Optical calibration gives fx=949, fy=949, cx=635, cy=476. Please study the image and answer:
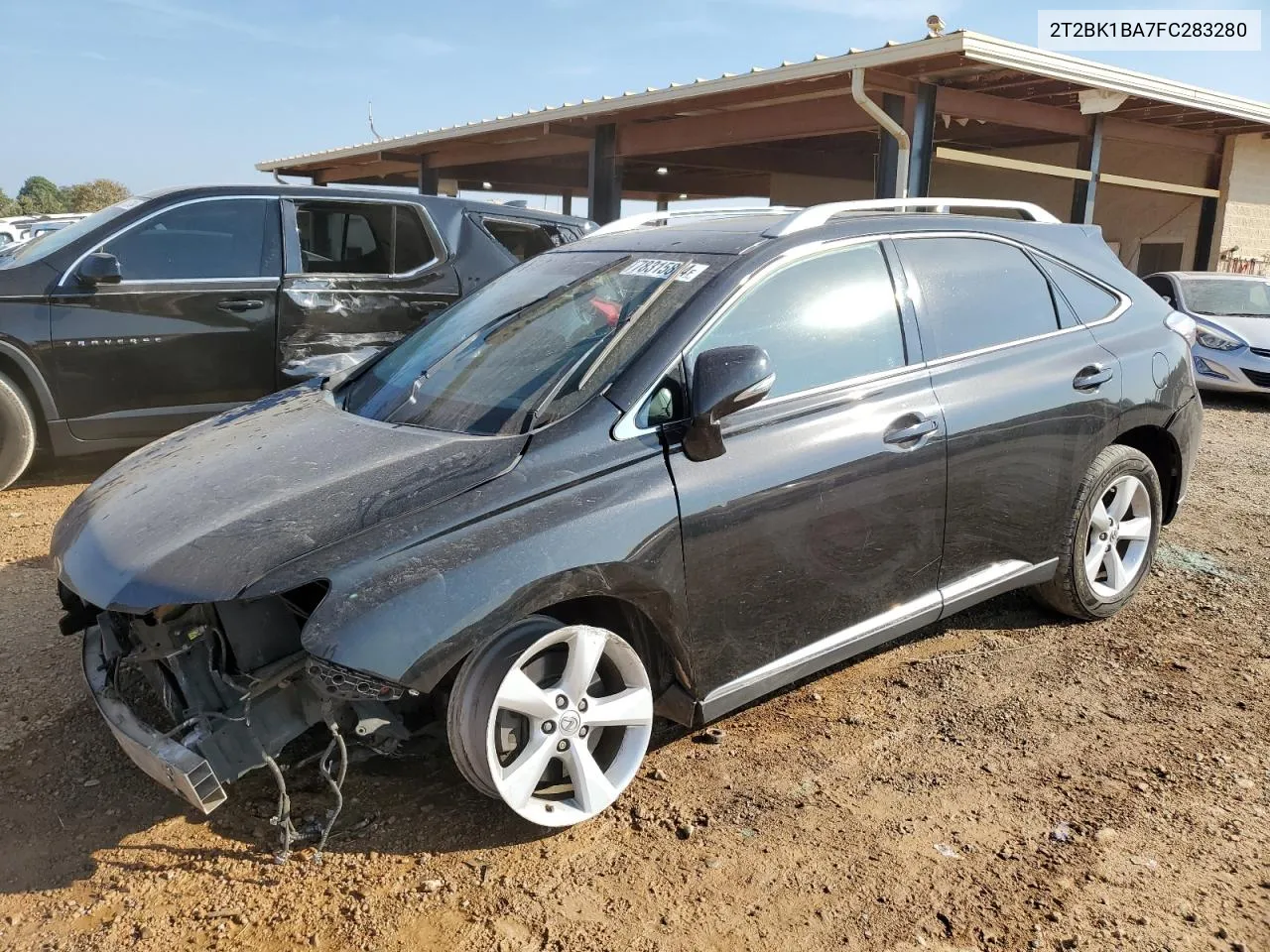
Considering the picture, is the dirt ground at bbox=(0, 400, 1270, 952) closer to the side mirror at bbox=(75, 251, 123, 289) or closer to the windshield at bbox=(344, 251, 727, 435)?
the windshield at bbox=(344, 251, 727, 435)

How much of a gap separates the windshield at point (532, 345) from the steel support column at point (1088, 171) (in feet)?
35.7

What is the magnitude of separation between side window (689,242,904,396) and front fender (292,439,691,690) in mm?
523

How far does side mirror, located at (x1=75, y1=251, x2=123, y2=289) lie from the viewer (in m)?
5.40

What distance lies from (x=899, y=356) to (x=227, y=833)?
8.45ft

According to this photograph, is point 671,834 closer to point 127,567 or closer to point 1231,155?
point 127,567

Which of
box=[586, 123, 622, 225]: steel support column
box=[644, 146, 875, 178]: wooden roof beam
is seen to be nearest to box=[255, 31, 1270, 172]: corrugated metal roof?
box=[586, 123, 622, 225]: steel support column

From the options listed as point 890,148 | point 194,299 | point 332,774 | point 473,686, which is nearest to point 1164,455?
point 473,686

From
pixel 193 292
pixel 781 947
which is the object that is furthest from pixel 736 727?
pixel 193 292

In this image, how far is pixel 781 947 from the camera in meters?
2.23

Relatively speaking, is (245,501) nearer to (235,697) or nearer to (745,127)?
(235,697)

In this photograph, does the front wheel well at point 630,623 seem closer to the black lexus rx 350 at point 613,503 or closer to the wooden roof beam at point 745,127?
the black lexus rx 350 at point 613,503

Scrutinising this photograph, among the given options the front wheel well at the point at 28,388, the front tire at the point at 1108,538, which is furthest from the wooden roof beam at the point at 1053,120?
the front wheel well at the point at 28,388

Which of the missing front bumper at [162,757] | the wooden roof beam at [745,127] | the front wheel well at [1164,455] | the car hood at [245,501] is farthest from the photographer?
the wooden roof beam at [745,127]

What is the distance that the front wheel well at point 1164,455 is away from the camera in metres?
4.19
